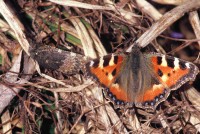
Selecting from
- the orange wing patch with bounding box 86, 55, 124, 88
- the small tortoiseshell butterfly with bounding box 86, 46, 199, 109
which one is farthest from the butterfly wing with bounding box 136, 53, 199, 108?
the orange wing patch with bounding box 86, 55, 124, 88

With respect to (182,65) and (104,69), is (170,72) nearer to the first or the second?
(182,65)

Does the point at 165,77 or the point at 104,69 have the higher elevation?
the point at 104,69

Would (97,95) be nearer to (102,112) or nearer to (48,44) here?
(102,112)

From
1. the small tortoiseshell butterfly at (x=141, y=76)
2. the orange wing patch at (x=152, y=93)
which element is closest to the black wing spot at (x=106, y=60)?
the small tortoiseshell butterfly at (x=141, y=76)

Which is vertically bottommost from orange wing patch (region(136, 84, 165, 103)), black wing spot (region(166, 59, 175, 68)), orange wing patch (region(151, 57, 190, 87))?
orange wing patch (region(136, 84, 165, 103))

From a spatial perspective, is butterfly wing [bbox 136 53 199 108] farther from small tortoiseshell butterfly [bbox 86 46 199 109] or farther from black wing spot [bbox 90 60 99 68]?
black wing spot [bbox 90 60 99 68]

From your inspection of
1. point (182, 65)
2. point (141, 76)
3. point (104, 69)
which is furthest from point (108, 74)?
point (182, 65)

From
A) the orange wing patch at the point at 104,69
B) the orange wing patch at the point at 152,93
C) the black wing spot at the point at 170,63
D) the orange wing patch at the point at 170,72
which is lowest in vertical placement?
the orange wing patch at the point at 152,93

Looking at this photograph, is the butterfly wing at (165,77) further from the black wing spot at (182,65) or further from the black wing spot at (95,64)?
the black wing spot at (95,64)

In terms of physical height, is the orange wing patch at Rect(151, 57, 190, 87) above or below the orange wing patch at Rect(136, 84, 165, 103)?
above

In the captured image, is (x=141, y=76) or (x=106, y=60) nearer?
(x=106, y=60)
